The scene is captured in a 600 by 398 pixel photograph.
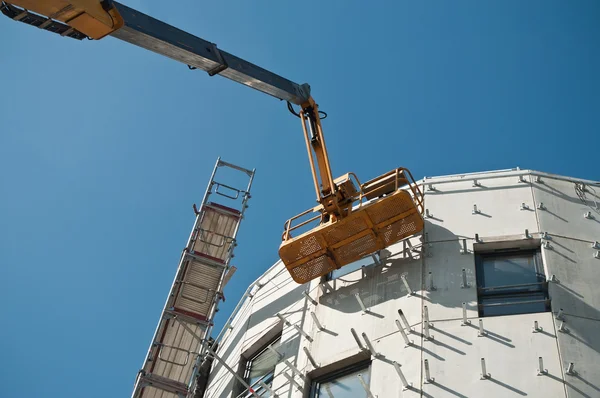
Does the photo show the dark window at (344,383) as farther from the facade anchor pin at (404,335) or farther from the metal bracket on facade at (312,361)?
the facade anchor pin at (404,335)

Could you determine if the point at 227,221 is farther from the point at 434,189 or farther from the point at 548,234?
the point at 548,234

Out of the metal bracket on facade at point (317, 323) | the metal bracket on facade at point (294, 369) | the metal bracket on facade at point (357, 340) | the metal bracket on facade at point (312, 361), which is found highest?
the metal bracket on facade at point (317, 323)

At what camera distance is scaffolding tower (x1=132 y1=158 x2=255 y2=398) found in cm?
2372

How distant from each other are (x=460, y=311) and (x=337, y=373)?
10.9ft

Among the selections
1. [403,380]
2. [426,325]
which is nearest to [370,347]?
[426,325]

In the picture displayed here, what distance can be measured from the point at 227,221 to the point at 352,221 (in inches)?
289

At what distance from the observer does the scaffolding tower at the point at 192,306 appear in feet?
77.8

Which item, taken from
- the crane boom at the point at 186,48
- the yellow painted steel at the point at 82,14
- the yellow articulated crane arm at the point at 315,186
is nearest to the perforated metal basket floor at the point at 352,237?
the yellow articulated crane arm at the point at 315,186

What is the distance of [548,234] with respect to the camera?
20.6 m

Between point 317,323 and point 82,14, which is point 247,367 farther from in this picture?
point 82,14

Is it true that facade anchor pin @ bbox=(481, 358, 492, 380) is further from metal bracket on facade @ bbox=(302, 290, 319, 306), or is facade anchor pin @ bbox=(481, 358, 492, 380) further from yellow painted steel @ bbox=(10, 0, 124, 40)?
yellow painted steel @ bbox=(10, 0, 124, 40)

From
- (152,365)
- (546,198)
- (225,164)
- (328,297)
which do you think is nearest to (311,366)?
(328,297)

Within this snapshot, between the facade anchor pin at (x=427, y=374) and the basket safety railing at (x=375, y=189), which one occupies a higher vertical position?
the basket safety railing at (x=375, y=189)

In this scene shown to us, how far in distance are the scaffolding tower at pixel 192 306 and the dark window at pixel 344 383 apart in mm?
3469
